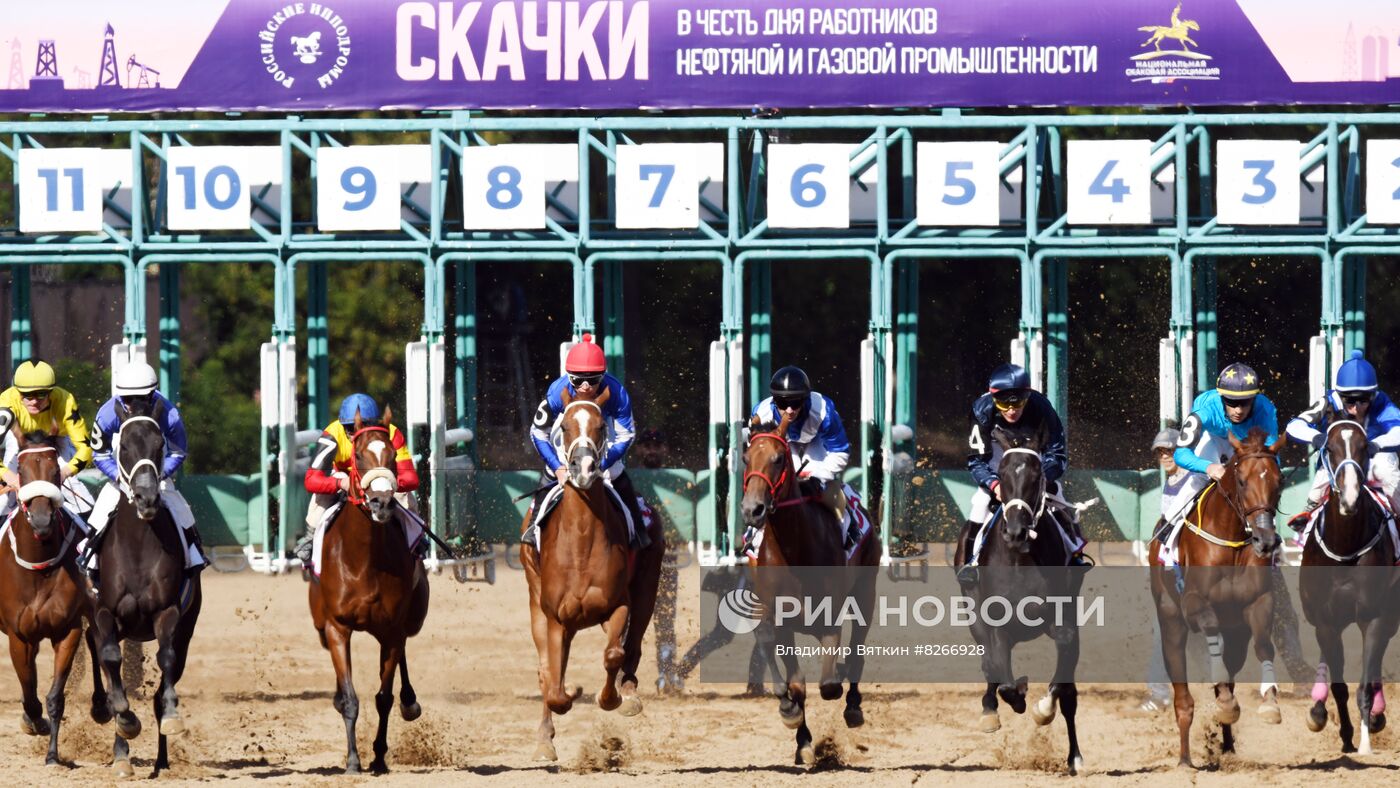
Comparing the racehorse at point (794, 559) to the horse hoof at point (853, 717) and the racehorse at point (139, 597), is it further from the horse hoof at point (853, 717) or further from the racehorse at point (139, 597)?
the racehorse at point (139, 597)

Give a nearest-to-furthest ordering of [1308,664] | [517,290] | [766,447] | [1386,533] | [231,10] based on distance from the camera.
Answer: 1. [766,447]
2. [1386,533]
3. [1308,664]
4. [231,10]
5. [517,290]

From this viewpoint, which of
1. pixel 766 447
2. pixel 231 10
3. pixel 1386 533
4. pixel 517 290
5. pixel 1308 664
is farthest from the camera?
pixel 517 290

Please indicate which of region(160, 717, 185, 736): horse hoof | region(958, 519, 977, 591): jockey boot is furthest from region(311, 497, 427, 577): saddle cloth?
region(958, 519, 977, 591): jockey boot

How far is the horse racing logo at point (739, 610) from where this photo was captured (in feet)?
38.3

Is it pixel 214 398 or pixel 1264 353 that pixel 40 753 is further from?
pixel 1264 353

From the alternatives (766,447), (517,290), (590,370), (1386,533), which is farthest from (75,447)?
(517,290)

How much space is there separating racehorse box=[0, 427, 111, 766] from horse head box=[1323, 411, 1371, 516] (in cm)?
626

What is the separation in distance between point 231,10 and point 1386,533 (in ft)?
30.2

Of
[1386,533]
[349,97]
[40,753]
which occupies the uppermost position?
[349,97]

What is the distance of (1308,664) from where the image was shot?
14656 millimetres

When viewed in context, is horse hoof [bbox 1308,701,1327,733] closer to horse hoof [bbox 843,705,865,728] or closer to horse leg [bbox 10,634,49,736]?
horse hoof [bbox 843,705,865,728]

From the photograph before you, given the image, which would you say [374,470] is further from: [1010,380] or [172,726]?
[1010,380]

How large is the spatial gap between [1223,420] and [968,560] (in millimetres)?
1555

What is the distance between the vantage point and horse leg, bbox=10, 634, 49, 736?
12.0m
